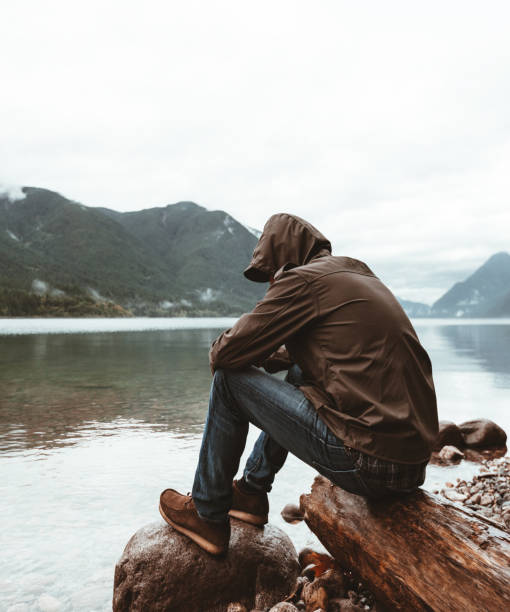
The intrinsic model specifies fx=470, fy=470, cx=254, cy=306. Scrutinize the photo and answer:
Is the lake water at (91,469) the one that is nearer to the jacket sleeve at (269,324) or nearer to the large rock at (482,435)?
the large rock at (482,435)

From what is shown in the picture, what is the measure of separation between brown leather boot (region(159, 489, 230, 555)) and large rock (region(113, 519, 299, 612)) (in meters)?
0.11

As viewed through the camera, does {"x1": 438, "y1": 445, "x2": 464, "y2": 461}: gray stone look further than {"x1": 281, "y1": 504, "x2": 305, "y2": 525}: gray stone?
Yes

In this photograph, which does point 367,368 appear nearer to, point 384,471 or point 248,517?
point 384,471

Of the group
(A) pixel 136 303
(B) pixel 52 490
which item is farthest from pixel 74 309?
(B) pixel 52 490

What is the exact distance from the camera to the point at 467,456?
7562 mm

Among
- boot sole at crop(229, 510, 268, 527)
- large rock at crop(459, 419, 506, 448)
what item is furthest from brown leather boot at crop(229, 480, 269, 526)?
large rock at crop(459, 419, 506, 448)

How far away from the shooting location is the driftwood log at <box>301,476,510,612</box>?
2.16 metres

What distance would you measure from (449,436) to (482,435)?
0.71m

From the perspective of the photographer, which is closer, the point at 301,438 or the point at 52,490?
the point at 301,438

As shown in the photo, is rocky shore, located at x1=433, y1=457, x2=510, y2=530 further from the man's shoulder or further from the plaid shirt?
the man's shoulder

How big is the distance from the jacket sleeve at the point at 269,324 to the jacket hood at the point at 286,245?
0.40 meters

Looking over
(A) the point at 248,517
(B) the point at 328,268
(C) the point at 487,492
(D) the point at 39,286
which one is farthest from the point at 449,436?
(D) the point at 39,286

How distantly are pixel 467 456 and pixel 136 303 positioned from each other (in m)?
188

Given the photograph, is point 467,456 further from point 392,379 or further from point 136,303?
point 136,303
